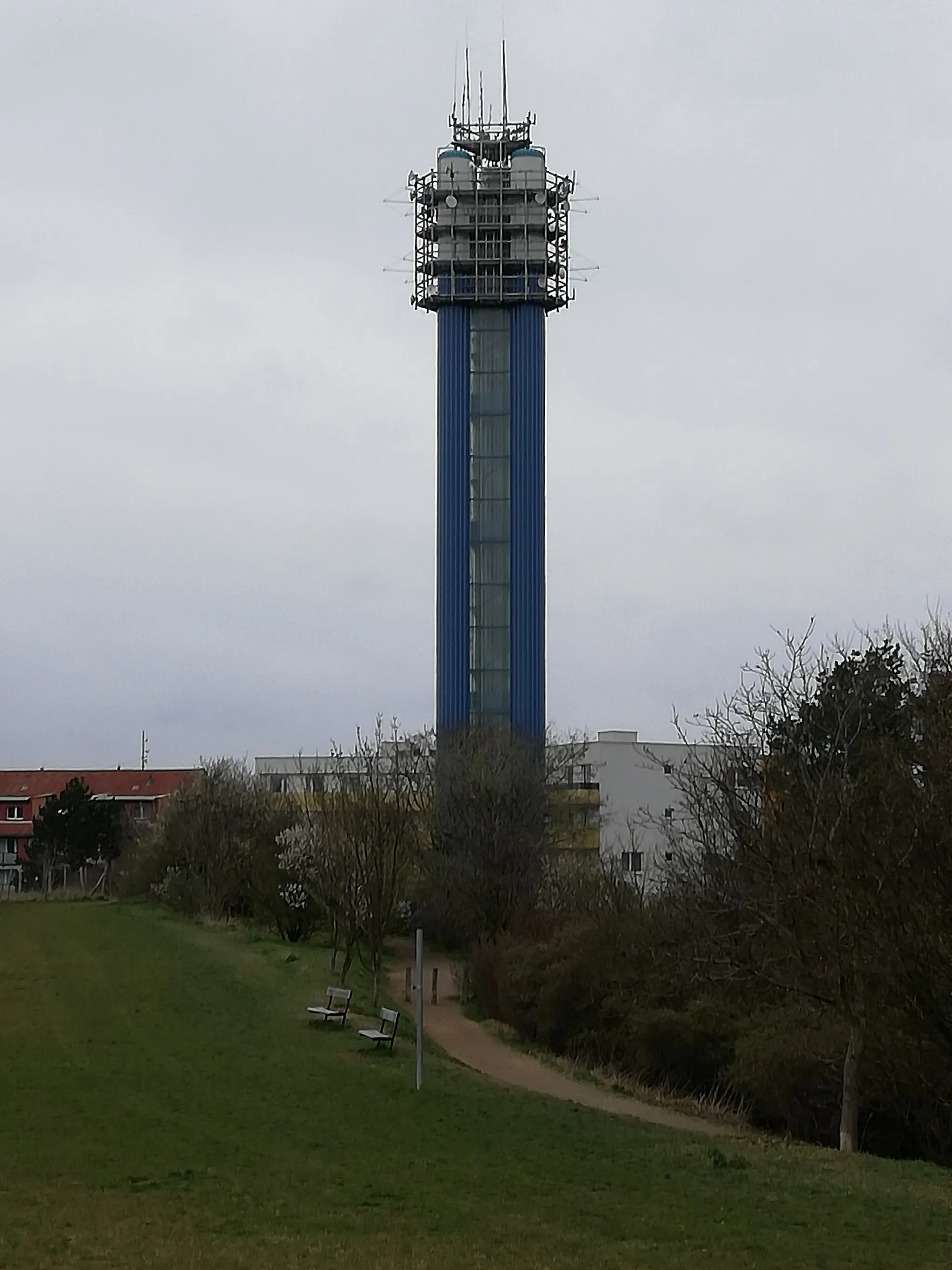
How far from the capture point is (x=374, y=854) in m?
33.7

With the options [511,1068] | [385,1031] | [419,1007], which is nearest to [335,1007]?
[511,1068]

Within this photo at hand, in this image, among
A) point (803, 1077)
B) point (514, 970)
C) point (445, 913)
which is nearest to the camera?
point (803, 1077)

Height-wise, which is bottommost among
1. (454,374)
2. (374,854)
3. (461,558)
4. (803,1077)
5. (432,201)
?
(803,1077)

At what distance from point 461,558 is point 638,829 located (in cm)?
1662

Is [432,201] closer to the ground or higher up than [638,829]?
higher up

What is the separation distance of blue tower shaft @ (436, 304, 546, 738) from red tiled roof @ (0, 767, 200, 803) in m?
48.8

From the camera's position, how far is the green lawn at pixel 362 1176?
1053 centimetres

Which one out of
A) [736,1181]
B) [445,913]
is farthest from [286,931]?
[736,1181]

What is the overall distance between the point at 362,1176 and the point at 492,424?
163 feet

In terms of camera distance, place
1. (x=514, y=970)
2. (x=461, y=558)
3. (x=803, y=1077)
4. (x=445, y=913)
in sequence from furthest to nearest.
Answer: (x=461, y=558) < (x=445, y=913) < (x=514, y=970) < (x=803, y=1077)

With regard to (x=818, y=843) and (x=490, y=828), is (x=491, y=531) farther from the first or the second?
(x=818, y=843)

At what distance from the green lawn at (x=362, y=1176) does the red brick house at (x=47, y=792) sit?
77058 mm

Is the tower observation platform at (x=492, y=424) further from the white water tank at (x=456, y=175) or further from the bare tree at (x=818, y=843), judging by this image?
the bare tree at (x=818, y=843)

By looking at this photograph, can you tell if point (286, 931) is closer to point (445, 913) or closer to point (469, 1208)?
point (445, 913)
